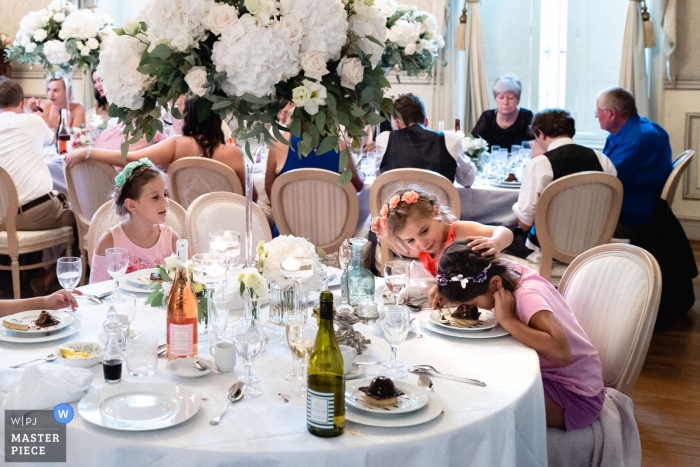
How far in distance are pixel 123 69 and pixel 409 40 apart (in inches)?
130

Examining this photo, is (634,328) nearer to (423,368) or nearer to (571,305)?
Answer: (571,305)

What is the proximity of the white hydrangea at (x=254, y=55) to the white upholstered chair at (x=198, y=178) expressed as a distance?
2.52 metres

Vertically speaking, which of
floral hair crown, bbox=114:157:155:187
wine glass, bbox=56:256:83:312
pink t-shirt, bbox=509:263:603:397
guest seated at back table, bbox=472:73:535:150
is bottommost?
pink t-shirt, bbox=509:263:603:397

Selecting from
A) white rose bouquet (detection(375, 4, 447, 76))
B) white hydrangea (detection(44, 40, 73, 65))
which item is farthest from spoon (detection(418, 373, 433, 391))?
white hydrangea (detection(44, 40, 73, 65))

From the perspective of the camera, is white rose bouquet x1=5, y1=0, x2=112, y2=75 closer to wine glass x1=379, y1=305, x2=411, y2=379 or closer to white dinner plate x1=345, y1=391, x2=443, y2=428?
wine glass x1=379, y1=305, x2=411, y2=379

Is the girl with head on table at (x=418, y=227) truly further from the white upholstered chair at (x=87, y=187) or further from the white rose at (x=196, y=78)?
the white upholstered chair at (x=87, y=187)

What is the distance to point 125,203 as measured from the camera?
314cm

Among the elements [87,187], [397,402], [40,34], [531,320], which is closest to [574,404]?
[531,320]

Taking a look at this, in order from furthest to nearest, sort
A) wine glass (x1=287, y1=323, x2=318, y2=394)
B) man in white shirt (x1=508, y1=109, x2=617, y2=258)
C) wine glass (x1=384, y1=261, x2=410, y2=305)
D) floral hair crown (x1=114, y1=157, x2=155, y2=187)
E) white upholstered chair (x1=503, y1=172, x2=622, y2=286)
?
man in white shirt (x1=508, y1=109, x2=617, y2=258), white upholstered chair (x1=503, y1=172, x2=622, y2=286), floral hair crown (x1=114, y1=157, x2=155, y2=187), wine glass (x1=384, y1=261, x2=410, y2=305), wine glass (x1=287, y1=323, x2=318, y2=394)

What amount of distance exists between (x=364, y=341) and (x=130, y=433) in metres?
0.70

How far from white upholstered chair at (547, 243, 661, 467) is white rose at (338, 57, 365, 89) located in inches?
41.3

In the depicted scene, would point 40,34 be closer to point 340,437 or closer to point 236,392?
point 236,392

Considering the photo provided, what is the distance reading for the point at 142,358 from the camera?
1.82 metres

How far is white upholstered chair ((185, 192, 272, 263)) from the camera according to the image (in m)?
3.29
